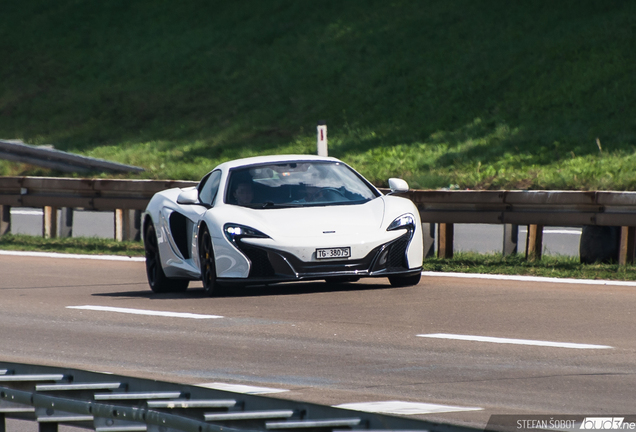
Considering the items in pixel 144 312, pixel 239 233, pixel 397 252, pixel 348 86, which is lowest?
pixel 144 312

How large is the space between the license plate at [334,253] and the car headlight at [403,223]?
498 millimetres

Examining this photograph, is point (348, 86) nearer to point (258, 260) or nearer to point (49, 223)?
point (49, 223)

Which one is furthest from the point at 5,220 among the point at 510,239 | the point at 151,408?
the point at 151,408

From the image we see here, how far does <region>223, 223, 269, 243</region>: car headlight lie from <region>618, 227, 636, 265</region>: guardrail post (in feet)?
14.8

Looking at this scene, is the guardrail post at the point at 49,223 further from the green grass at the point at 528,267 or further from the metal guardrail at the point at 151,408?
the metal guardrail at the point at 151,408

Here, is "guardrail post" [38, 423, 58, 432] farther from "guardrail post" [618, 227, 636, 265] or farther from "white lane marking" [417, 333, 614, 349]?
"guardrail post" [618, 227, 636, 265]

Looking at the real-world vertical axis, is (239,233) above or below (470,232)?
above

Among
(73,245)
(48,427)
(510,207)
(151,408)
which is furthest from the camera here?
(73,245)

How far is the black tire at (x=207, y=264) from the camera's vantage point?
1138 cm

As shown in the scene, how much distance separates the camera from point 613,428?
16.1 feet

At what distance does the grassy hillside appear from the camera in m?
23.8

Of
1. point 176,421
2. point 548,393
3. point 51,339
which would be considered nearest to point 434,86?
point 51,339

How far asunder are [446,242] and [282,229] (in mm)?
4247

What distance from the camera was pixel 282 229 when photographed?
11.1m
